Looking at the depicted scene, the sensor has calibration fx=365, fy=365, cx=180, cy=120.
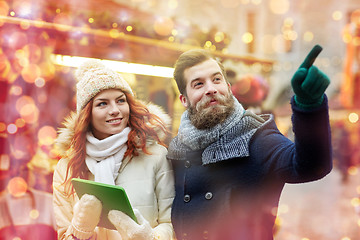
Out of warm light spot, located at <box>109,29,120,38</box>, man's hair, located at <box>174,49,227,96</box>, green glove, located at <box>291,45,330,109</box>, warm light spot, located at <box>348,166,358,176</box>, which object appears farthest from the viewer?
warm light spot, located at <box>348,166,358,176</box>

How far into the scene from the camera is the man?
4.05 feet

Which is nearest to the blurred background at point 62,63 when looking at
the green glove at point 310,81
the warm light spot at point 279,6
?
the green glove at point 310,81

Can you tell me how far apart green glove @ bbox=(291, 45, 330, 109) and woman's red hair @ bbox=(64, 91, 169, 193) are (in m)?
0.69

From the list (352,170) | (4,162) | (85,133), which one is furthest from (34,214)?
(352,170)

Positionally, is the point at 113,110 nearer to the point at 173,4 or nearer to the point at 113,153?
the point at 113,153

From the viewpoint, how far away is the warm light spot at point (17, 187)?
2.27 meters

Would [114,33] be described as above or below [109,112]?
above

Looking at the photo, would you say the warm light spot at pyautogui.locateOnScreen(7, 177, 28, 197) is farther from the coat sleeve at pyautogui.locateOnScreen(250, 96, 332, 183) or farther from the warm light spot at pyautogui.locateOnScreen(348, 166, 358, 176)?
the warm light spot at pyautogui.locateOnScreen(348, 166, 358, 176)

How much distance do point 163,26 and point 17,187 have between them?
4.45 feet

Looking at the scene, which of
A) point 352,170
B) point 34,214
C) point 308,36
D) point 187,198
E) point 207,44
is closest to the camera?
point 187,198

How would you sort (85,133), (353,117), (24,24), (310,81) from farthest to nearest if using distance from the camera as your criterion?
(353,117), (24,24), (85,133), (310,81)

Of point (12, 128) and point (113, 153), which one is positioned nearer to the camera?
point (113, 153)

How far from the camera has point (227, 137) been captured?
128 centimetres

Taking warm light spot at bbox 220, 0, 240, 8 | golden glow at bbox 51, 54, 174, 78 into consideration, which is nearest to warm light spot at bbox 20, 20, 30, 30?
golden glow at bbox 51, 54, 174, 78
